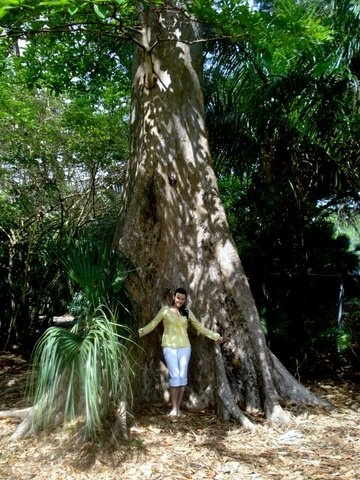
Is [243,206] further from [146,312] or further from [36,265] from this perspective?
[146,312]

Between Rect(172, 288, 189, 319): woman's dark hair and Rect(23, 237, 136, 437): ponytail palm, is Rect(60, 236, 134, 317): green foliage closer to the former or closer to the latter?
Rect(23, 237, 136, 437): ponytail palm

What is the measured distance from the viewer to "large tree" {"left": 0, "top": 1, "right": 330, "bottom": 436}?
17.3 feet

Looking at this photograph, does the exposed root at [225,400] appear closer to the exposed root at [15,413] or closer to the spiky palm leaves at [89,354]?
the spiky palm leaves at [89,354]

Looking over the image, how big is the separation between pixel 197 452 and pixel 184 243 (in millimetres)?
2225

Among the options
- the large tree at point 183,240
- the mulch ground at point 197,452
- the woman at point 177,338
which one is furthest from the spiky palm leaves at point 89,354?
the large tree at point 183,240

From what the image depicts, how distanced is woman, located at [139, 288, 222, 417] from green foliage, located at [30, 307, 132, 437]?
0.62 m

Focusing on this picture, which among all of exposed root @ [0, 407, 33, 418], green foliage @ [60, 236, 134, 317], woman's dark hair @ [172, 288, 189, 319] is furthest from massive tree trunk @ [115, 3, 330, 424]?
exposed root @ [0, 407, 33, 418]

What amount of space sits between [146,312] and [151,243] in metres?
0.79

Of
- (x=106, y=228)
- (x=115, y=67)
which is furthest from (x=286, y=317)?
(x=115, y=67)

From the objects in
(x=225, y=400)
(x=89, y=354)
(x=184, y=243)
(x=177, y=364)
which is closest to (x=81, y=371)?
(x=89, y=354)

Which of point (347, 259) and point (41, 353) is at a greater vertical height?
point (347, 259)

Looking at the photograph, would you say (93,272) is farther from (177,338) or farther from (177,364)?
(177,364)

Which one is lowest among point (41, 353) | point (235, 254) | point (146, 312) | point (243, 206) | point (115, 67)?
point (41, 353)

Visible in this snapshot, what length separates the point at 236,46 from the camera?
770 cm
